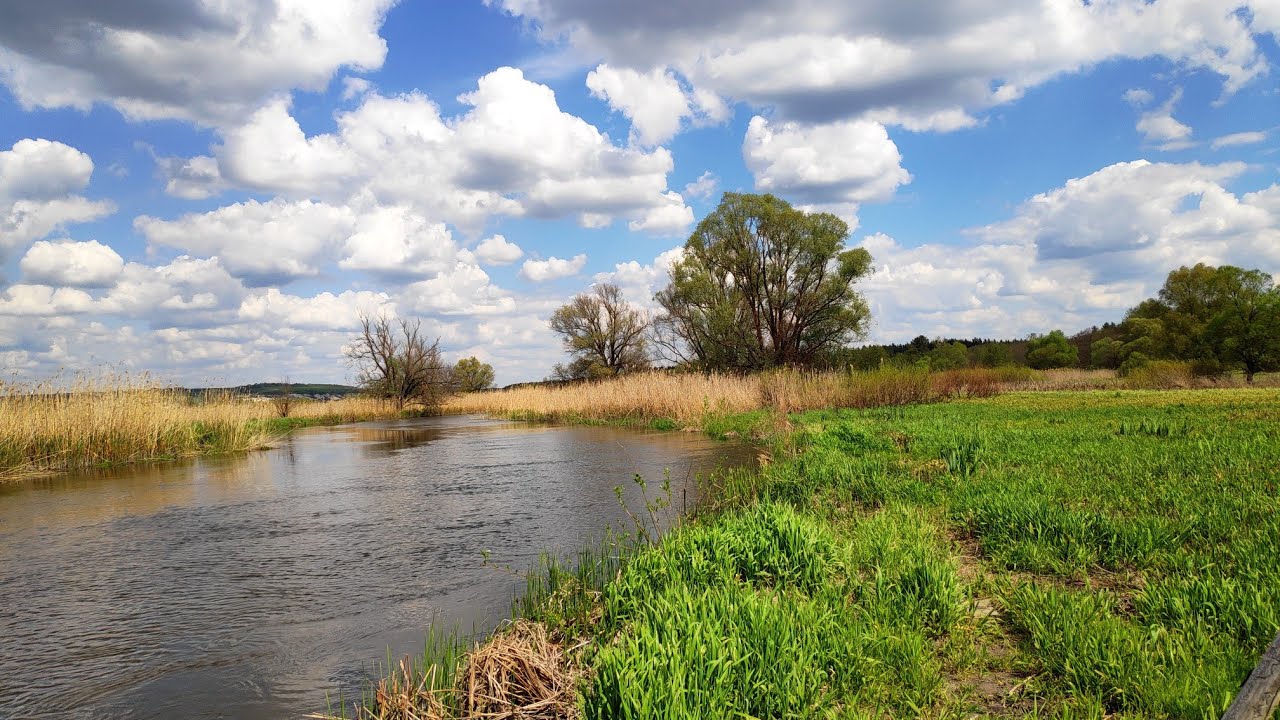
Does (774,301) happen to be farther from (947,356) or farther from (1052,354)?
(1052,354)

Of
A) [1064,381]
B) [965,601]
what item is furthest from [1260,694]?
[1064,381]

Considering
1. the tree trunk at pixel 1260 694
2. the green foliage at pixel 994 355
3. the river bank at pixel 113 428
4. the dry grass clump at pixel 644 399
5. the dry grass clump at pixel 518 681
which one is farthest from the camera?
the green foliage at pixel 994 355

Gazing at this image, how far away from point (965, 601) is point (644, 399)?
21.7 meters

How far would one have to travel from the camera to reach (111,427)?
15.2 metres

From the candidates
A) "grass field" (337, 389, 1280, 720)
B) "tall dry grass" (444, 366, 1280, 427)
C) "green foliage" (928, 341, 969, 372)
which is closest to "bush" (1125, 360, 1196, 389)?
"tall dry grass" (444, 366, 1280, 427)

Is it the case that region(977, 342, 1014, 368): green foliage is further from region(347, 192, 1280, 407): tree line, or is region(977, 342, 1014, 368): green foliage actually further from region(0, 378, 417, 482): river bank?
region(0, 378, 417, 482): river bank

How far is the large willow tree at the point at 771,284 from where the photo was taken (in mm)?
39094

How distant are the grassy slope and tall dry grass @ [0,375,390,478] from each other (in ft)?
48.8

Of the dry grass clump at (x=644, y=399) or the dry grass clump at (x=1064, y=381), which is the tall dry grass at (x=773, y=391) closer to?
the dry grass clump at (x=644, y=399)

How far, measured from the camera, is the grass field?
9.12 feet

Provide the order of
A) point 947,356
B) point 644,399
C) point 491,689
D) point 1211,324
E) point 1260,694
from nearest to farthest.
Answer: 1. point 1260,694
2. point 491,689
3. point 644,399
4. point 1211,324
5. point 947,356

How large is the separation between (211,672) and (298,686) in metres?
0.68

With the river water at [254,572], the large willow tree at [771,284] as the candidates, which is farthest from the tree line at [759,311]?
the river water at [254,572]

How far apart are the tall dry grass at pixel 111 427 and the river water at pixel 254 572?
146 cm
